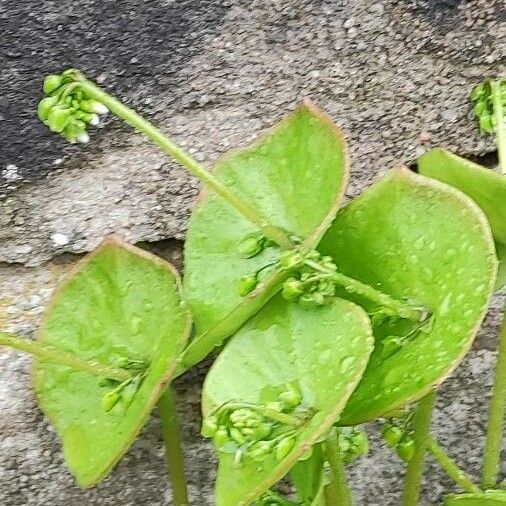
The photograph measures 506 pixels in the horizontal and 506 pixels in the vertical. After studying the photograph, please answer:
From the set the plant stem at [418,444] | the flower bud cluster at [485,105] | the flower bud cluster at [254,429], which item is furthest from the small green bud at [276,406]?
the flower bud cluster at [485,105]

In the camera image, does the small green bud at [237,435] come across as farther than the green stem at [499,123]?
No

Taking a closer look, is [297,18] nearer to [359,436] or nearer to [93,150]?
[93,150]

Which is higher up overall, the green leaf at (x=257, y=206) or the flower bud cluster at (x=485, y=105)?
the flower bud cluster at (x=485, y=105)

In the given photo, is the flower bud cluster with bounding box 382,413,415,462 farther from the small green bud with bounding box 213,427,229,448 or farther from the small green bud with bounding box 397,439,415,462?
the small green bud with bounding box 213,427,229,448

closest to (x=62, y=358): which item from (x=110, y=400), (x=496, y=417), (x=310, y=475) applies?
A: (x=110, y=400)

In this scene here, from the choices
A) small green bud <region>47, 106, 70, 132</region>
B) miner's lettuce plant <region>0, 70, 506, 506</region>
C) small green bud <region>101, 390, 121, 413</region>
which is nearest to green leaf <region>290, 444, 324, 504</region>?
miner's lettuce plant <region>0, 70, 506, 506</region>

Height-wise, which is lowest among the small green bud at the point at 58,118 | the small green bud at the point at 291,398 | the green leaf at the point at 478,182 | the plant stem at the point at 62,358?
the plant stem at the point at 62,358

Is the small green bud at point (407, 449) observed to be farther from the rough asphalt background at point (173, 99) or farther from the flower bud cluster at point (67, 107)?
the flower bud cluster at point (67, 107)

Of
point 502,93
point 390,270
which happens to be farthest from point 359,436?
point 502,93
